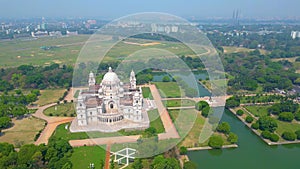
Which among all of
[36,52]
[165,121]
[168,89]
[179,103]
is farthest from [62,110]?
[36,52]

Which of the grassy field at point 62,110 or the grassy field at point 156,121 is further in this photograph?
the grassy field at point 62,110

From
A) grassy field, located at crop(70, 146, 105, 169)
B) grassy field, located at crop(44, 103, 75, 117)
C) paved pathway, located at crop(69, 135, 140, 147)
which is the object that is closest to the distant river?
paved pathway, located at crop(69, 135, 140, 147)

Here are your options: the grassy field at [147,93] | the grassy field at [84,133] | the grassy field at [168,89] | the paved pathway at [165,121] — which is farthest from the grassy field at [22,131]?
the grassy field at [168,89]

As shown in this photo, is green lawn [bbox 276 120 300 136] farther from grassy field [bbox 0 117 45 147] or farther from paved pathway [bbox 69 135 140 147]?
grassy field [bbox 0 117 45 147]

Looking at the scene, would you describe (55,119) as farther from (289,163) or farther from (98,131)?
(289,163)

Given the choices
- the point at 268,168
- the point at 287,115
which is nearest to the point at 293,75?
the point at 287,115

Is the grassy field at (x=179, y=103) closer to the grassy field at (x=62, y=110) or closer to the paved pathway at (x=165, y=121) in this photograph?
the paved pathway at (x=165, y=121)
